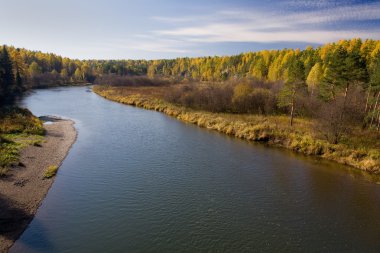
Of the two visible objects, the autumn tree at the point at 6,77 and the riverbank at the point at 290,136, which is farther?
the autumn tree at the point at 6,77

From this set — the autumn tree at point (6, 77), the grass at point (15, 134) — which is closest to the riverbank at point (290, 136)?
the grass at point (15, 134)

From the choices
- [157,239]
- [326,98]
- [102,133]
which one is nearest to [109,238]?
[157,239]

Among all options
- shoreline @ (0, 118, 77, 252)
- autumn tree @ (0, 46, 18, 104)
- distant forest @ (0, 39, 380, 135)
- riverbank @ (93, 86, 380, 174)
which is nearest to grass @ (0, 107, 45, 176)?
shoreline @ (0, 118, 77, 252)

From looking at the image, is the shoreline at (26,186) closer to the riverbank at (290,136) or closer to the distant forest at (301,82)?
the riverbank at (290,136)

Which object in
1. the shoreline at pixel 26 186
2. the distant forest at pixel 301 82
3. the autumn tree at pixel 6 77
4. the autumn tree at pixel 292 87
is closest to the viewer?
the shoreline at pixel 26 186

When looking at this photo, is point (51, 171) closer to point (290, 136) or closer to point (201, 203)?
point (201, 203)

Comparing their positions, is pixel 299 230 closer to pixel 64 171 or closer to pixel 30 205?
pixel 30 205
